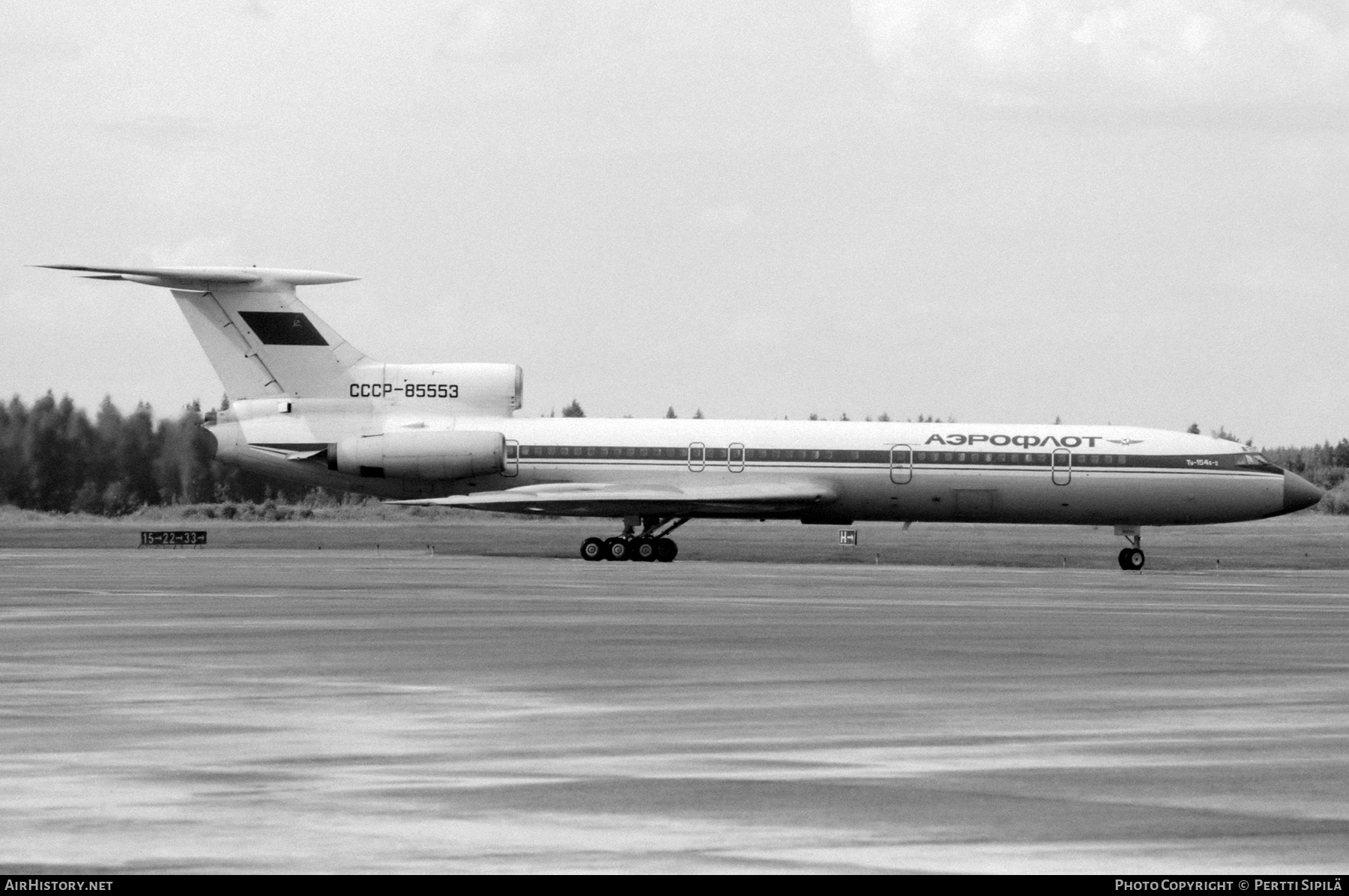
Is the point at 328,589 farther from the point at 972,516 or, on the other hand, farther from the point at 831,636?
the point at 972,516

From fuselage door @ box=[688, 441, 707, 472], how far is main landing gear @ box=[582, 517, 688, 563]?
4.34ft

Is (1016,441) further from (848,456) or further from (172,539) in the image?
(172,539)

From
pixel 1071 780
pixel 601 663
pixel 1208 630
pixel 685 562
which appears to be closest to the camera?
pixel 1071 780

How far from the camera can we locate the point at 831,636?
74.5ft

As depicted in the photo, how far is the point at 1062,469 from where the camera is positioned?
47969 mm

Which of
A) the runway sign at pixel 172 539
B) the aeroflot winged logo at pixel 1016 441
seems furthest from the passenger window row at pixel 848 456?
the runway sign at pixel 172 539

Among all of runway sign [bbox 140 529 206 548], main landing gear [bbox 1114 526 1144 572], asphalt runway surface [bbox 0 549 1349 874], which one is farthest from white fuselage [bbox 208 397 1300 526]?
asphalt runway surface [bbox 0 549 1349 874]

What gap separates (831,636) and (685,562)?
2444cm

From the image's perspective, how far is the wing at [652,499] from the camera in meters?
47.0

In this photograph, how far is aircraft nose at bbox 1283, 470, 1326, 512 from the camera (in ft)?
160

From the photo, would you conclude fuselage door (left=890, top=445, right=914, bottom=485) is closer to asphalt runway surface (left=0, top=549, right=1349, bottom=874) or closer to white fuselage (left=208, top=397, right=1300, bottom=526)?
white fuselage (left=208, top=397, right=1300, bottom=526)

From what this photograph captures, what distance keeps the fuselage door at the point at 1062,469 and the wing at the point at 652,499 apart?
5.57 metres

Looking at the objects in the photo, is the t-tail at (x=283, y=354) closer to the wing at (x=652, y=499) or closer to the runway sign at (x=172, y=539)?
the wing at (x=652, y=499)

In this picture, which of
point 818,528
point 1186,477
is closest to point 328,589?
point 1186,477
